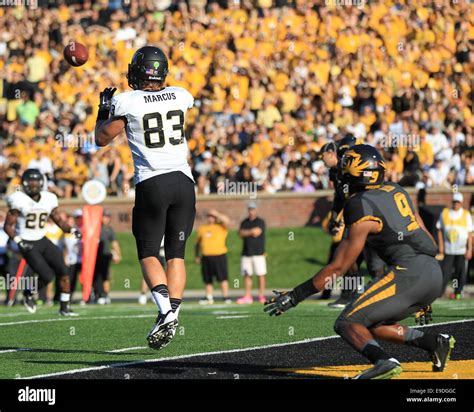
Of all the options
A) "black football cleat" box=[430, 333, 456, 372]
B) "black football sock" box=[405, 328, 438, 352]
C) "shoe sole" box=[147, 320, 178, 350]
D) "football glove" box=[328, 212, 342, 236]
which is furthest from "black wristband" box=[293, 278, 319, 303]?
"football glove" box=[328, 212, 342, 236]

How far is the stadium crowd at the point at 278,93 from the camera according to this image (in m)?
21.7

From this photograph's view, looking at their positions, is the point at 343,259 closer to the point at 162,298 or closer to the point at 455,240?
the point at 162,298

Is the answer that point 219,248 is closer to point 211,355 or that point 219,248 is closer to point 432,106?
point 432,106

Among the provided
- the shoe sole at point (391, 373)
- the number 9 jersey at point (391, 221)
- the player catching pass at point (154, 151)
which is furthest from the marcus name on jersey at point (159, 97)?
the shoe sole at point (391, 373)

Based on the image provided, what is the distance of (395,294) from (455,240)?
1174 cm

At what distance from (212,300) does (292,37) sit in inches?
275

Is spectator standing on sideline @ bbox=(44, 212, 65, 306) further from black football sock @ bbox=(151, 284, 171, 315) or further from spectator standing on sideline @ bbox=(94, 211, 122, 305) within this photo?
black football sock @ bbox=(151, 284, 171, 315)

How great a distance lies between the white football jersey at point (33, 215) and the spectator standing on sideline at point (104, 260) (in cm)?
505

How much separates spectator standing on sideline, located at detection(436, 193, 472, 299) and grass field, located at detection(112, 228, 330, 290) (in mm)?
3995

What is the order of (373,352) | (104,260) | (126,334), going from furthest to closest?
(104,260), (126,334), (373,352)

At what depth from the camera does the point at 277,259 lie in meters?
22.9

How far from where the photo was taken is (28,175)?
594 inches
